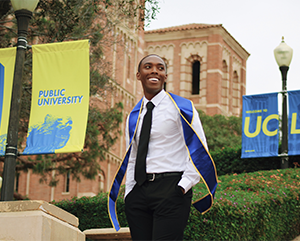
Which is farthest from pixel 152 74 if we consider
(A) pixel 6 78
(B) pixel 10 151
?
(A) pixel 6 78

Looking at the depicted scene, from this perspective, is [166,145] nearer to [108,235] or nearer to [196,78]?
[108,235]

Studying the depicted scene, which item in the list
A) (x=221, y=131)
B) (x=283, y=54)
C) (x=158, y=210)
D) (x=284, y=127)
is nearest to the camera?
(x=158, y=210)

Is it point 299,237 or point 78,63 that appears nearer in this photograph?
point 78,63

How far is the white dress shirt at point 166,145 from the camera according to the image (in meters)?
3.64

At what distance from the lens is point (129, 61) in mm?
37062

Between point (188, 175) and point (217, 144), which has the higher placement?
point (217, 144)

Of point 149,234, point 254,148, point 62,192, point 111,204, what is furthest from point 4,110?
point 62,192

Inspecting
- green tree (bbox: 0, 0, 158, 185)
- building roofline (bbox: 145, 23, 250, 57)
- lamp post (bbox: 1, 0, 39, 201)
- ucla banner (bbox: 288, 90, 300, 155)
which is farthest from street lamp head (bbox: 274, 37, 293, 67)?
building roofline (bbox: 145, 23, 250, 57)

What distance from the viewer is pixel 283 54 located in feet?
46.0

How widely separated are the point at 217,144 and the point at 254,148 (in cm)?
2331

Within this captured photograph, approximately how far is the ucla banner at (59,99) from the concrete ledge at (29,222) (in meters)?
2.52

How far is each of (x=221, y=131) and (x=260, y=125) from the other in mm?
23694

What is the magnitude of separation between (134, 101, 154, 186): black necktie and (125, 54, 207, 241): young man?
0.02 metres

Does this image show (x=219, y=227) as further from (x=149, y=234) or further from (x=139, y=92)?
(x=139, y=92)
